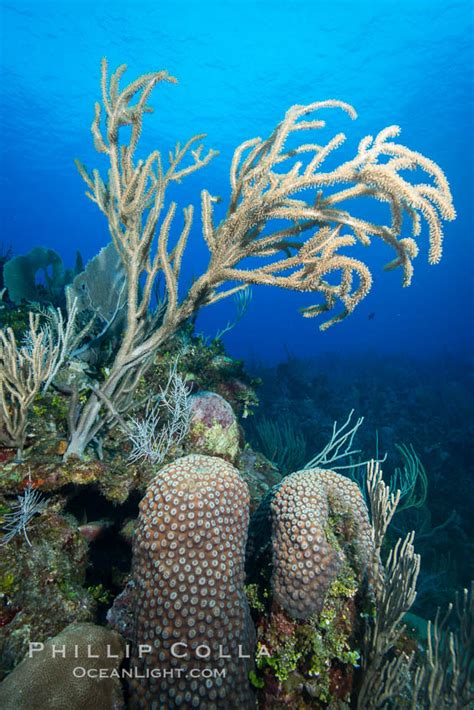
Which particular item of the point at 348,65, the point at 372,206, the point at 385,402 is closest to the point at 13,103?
the point at 348,65

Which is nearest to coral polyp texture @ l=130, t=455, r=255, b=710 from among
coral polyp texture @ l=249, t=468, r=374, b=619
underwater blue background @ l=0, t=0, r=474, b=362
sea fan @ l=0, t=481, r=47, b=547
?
coral polyp texture @ l=249, t=468, r=374, b=619

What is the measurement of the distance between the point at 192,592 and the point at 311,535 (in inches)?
36.5

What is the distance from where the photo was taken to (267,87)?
30.1 m

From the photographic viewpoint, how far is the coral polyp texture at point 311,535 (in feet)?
7.91

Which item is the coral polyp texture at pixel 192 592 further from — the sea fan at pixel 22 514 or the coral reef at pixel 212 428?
the coral reef at pixel 212 428

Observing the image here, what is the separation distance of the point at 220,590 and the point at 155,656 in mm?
516

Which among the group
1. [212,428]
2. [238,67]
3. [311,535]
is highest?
[238,67]

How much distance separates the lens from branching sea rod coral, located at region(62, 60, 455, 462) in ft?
8.28

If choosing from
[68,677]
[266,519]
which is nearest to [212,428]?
[266,519]

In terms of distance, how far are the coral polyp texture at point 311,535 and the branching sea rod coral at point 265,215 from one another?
62.6 inches

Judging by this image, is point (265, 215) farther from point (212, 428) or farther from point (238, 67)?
point (238, 67)

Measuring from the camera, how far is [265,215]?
9.12 feet

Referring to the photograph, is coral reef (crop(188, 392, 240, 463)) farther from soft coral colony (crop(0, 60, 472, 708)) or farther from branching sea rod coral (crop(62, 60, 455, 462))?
branching sea rod coral (crop(62, 60, 455, 462))

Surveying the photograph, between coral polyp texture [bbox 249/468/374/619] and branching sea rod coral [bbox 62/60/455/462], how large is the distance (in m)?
1.59
